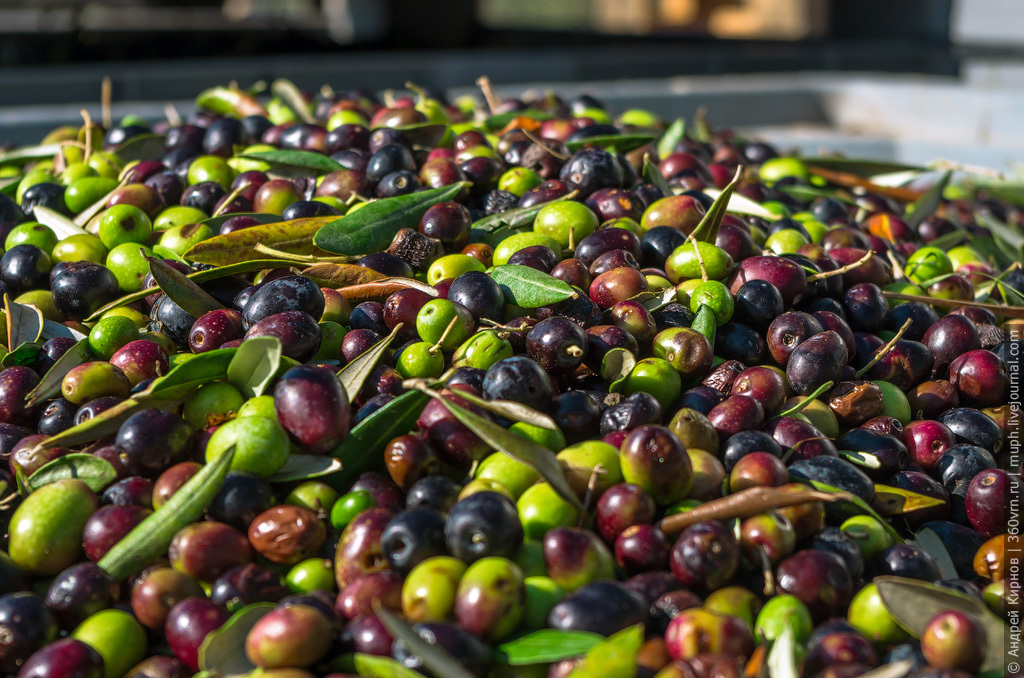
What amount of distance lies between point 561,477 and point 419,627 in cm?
38

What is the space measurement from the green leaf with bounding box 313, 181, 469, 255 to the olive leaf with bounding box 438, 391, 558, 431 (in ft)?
2.36

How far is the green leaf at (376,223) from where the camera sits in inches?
86.5

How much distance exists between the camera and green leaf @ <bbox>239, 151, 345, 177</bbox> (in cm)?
269

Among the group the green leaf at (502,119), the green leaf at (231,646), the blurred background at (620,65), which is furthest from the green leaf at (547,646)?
the blurred background at (620,65)

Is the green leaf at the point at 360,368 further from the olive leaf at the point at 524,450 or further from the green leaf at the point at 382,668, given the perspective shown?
the green leaf at the point at 382,668

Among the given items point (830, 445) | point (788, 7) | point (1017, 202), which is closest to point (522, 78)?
point (1017, 202)

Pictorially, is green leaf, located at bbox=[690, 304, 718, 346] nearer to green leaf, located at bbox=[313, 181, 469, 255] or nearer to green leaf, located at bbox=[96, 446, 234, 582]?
green leaf, located at bbox=[313, 181, 469, 255]

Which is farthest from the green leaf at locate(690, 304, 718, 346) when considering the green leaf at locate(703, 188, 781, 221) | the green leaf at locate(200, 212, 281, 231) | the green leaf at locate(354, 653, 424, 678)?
the green leaf at locate(200, 212, 281, 231)

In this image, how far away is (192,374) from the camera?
5.74 feet

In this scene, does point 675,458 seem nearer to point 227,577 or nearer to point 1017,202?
point 227,577

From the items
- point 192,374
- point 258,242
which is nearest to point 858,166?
point 258,242

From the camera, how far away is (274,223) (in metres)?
2.27

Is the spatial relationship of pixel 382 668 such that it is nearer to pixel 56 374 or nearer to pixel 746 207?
pixel 56 374

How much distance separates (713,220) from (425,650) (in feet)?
4.65
